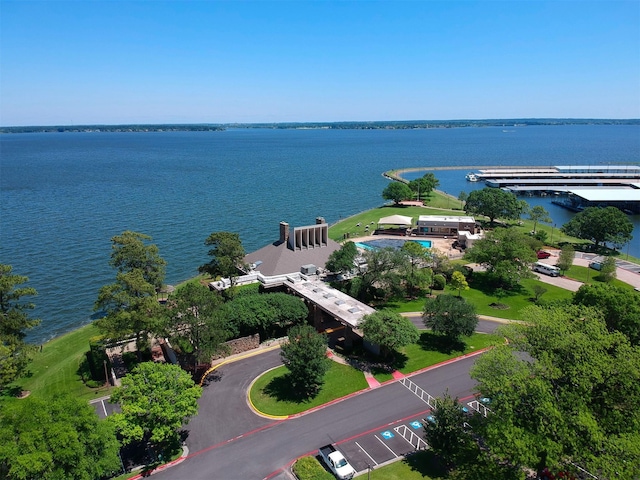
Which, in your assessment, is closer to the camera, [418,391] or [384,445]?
[384,445]

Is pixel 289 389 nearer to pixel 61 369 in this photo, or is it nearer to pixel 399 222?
pixel 61 369

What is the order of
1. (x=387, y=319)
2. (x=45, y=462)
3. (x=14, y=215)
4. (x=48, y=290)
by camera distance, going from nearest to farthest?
(x=45, y=462) → (x=387, y=319) → (x=48, y=290) → (x=14, y=215)

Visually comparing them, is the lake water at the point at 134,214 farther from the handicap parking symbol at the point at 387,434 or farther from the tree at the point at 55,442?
the handicap parking symbol at the point at 387,434

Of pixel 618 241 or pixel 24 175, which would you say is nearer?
pixel 618 241

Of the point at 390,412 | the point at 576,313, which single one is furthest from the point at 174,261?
the point at 576,313

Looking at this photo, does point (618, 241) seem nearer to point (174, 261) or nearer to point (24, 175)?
point (174, 261)

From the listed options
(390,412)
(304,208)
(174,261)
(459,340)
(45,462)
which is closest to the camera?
(45,462)

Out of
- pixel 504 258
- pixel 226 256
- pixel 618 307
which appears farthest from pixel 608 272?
pixel 226 256

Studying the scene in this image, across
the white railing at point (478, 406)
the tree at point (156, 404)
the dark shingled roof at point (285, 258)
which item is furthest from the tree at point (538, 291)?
the tree at point (156, 404)
